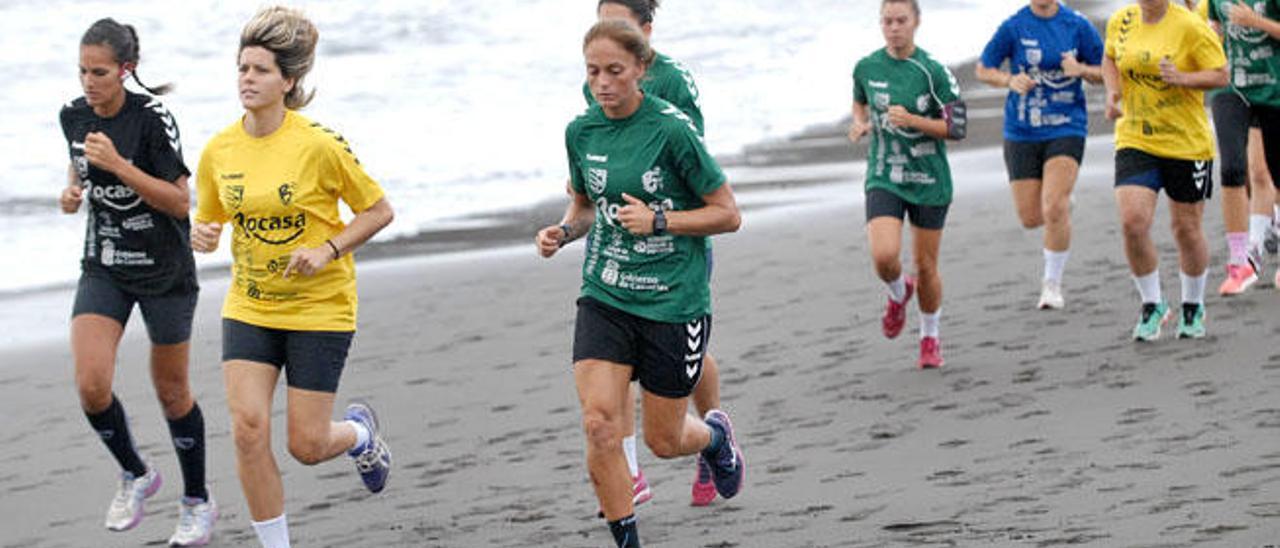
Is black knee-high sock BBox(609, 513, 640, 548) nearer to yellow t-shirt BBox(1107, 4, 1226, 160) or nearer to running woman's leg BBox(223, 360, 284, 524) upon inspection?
running woman's leg BBox(223, 360, 284, 524)

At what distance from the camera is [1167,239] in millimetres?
13062

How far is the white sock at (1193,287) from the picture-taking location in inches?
411

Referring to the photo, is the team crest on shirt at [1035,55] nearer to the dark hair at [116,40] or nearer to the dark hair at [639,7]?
the dark hair at [639,7]

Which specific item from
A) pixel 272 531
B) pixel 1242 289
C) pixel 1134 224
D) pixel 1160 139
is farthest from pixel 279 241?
pixel 1242 289

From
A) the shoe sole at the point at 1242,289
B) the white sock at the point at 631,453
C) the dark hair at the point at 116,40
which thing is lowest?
the shoe sole at the point at 1242,289

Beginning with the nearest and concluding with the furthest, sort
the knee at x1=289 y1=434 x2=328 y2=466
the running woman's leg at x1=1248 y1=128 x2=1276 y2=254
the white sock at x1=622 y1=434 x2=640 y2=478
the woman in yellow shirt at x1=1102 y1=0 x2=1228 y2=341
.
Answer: the knee at x1=289 y1=434 x2=328 y2=466, the white sock at x1=622 y1=434 x2=640 y2=478, the woman in yellow shirt at x1=1102 y1=0 x2=1228 y2=341, the running woman's leg at x1=1248 y1=128 x2=1276 y2=254

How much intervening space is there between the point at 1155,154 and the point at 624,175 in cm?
417

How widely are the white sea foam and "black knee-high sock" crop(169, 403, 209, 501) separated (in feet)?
20.3

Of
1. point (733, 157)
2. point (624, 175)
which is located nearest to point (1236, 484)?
point (624, 175)

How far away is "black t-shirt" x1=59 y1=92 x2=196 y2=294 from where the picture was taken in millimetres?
7730

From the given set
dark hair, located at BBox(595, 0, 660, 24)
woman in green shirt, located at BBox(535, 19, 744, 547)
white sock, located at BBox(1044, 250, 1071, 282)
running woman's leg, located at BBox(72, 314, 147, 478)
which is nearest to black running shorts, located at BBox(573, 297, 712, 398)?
woman in green shirt, located at BBox(535, 19, 744, 547)

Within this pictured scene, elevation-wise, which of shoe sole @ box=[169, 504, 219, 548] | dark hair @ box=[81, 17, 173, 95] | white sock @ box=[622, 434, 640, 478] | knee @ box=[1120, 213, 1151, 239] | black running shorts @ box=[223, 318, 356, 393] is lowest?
knee @ box=[1120, 213, 1151, 239]

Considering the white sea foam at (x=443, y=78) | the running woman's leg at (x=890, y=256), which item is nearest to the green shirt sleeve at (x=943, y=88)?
the running woman's leg at (x=890, y=256)

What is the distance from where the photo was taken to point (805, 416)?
369 inches
